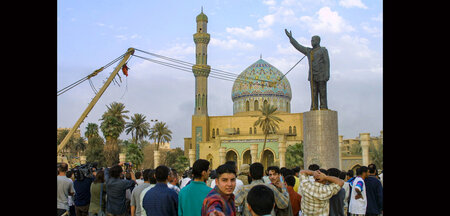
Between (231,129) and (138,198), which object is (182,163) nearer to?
(231,129)

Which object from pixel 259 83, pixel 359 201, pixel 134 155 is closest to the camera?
pixel 359 201

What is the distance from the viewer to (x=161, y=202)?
502 cm

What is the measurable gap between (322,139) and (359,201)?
4119 millimetres

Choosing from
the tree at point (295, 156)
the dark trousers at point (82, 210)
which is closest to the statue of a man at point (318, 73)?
the dark trousers at point (82, 210)

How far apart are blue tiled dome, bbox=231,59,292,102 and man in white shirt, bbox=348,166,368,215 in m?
52.8

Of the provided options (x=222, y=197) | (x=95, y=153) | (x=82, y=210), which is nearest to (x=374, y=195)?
(x=222, y=197)

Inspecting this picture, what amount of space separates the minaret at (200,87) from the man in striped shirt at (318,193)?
162ft

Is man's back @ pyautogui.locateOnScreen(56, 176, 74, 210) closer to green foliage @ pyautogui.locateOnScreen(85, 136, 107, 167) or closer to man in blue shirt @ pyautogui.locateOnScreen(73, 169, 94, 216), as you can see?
man in blue shirt @ pyautogui.locateOnScreen(73, 169, 94, 216)

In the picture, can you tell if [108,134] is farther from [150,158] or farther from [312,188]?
[312,188]

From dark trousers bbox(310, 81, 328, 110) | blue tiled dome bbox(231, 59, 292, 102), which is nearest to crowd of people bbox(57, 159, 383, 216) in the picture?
dark trousers bbox(310, 81, 328, 110)

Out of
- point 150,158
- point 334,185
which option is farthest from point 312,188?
point 150,158

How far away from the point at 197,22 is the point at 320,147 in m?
47.4
